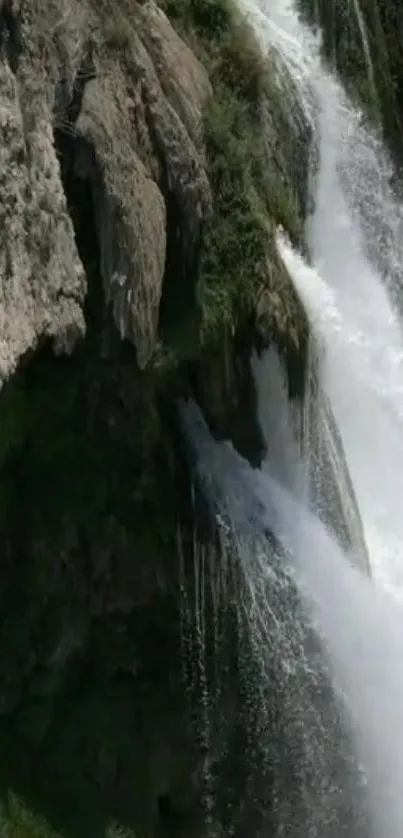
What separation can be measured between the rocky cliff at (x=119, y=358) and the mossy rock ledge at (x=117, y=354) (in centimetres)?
1

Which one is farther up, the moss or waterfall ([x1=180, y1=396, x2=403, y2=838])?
waterfall ([x1=180, y1=396, x2=403, y2=838])

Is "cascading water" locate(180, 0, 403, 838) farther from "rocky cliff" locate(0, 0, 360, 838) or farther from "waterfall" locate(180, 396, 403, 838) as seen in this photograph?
"rocky cliff" locate(0, 0, 360, 838)

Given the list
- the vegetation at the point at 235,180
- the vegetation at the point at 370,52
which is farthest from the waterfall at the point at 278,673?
the vegetation at the point at 370,52

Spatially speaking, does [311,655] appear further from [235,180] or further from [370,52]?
[370,52]

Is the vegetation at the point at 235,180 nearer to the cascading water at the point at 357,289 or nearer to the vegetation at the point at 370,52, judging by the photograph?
the cascading water at the point at 357,289

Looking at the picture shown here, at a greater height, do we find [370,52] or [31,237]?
[370,52]

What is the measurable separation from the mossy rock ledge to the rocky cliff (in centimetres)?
1

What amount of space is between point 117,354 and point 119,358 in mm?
47

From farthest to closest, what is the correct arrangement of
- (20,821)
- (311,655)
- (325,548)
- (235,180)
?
(325,548) → (311,655) → (235,180) → (20,821)

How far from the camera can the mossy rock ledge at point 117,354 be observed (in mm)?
5727

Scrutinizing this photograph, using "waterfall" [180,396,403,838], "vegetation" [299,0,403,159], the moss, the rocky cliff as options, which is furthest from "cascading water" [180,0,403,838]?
the moss

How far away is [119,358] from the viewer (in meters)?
6.27

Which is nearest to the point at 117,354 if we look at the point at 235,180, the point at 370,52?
the point at 235,180

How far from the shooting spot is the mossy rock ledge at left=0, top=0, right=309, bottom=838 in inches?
225
